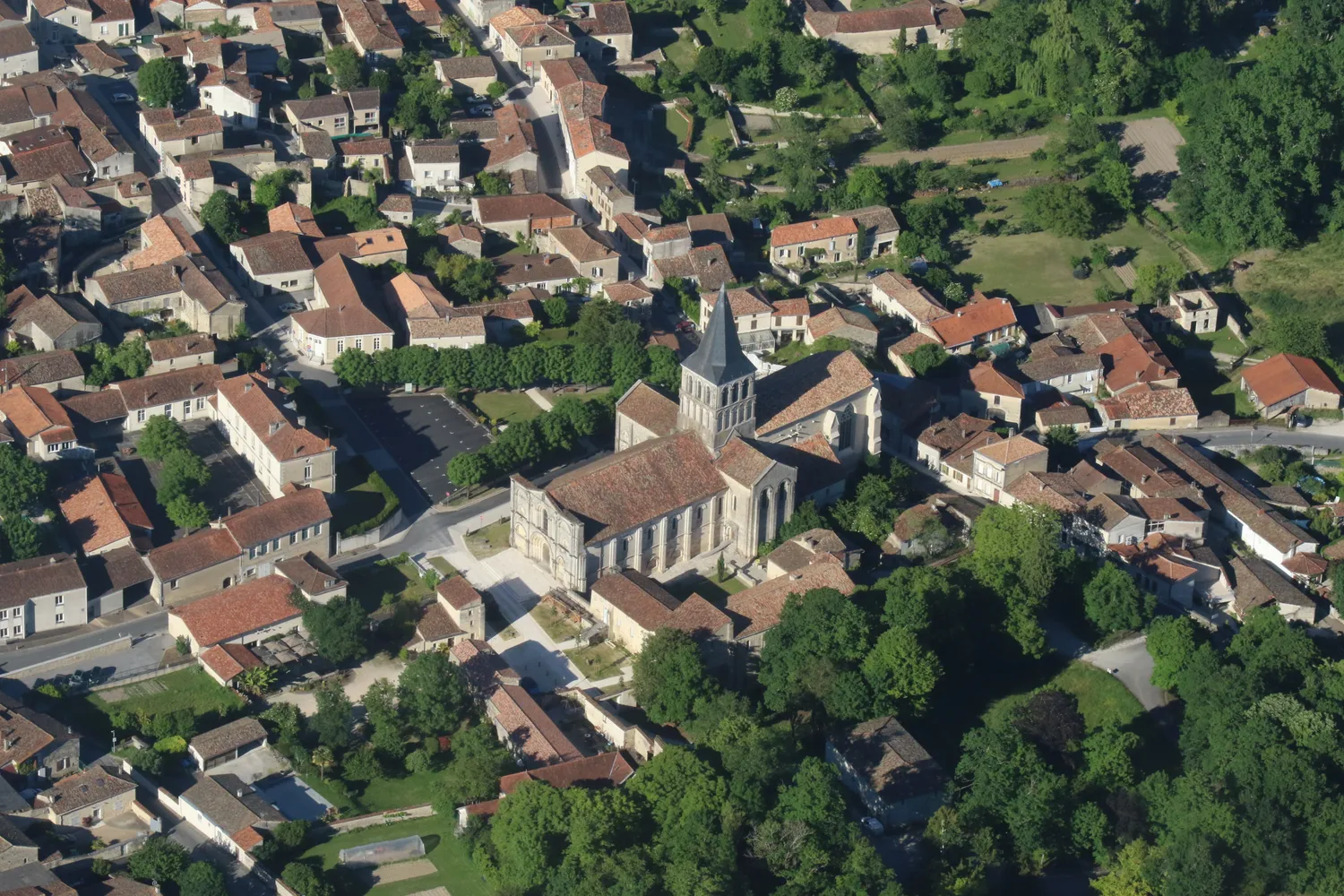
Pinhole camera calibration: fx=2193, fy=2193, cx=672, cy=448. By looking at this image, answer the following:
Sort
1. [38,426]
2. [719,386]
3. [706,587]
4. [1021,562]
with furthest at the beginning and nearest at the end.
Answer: [38,426]
[706,587]
[719,386]
[1021,562]

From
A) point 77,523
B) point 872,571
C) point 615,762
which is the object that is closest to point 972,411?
point 872,571

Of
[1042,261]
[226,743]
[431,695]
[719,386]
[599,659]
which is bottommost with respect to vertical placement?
[599,659]

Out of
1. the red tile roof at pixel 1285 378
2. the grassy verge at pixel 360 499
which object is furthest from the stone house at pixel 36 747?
the red tile roof at pixel 1285 378

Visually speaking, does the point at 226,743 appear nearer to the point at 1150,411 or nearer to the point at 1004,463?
the point at 1004,463

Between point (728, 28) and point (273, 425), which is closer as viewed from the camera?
point (273, 425)

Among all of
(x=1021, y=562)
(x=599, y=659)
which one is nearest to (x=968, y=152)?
(x=1021, y=562)

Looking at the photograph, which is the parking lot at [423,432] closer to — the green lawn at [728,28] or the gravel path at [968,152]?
the gravel path at [968,152]
